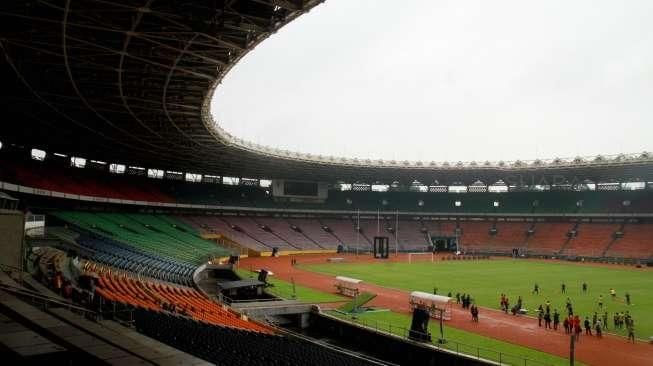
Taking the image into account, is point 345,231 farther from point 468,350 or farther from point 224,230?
point 468,350

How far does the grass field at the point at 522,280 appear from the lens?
3744 centimetres

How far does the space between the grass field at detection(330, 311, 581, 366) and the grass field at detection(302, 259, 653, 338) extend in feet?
25.8

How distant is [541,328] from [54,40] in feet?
93.9

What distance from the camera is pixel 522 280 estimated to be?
51.8 m

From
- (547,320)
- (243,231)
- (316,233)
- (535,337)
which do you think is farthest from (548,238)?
(535,337)

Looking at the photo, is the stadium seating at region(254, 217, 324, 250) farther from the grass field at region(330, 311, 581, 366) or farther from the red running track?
the grass field at region(330, 311, 581, 366)

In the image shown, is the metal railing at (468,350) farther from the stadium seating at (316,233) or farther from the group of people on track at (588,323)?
the stadium seating at (316,233)

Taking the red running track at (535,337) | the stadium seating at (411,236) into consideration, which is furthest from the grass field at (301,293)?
the stadium seating at (411,236)

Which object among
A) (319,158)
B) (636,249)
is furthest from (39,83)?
(636,249)

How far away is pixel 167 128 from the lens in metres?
41.6

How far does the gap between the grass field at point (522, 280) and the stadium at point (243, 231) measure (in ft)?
1.26

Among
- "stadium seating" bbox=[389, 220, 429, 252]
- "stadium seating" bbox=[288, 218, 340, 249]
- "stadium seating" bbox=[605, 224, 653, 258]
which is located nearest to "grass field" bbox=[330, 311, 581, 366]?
"stadium seating" bbox=[288, 218, 340, 249]

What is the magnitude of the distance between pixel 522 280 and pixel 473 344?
28.3 m

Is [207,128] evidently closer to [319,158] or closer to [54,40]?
[54,40]
